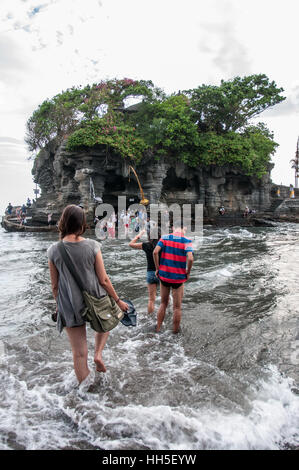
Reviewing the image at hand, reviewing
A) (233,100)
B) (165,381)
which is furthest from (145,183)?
(165,381)

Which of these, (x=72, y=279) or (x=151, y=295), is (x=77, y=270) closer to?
(x=72, y=279)

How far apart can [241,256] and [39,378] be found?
29.6ft

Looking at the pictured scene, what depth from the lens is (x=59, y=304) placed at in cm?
254

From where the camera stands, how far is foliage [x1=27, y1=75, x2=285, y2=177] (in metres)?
22.5

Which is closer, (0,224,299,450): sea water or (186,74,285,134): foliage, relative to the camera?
(0,224,299,450): sea water

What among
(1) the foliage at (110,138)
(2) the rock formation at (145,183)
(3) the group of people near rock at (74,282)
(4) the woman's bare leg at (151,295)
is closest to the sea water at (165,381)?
(4) the woman's bare leg at (151,295)

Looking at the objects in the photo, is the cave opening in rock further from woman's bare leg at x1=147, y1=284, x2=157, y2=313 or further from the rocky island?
woman's bare leg at x1=147, y1=284, x2=157, y2=313

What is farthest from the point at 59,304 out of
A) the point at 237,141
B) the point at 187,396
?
the point at 237,141

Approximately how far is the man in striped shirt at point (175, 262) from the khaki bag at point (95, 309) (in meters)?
1.47

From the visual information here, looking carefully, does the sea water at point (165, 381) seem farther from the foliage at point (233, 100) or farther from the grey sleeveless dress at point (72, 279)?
the foliage at point (233, 100)

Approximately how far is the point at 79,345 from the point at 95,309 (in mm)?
390

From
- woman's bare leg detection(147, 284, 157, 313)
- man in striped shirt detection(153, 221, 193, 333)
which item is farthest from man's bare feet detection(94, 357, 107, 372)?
woman's bare leg detection(147, 284, 157, 313)

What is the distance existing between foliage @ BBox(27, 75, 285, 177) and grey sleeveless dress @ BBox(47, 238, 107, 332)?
20.1 meters
